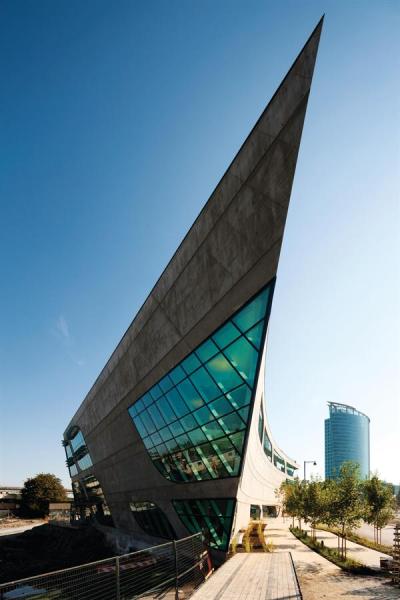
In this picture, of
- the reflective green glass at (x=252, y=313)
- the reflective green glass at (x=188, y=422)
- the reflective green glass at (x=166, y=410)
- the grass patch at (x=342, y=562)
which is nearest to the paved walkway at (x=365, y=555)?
the grass patch at (x=342, y=562)

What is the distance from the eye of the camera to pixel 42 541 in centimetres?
4706

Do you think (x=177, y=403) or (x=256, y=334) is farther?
(x=177, y=403)

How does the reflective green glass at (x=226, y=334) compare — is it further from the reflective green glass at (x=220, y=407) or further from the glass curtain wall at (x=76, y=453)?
the glass curtain wall at (x=76, y=453)

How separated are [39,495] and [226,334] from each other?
88011 millimetres

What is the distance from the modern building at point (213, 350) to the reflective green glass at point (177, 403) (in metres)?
0.06

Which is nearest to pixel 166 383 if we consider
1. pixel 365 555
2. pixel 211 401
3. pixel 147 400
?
pixel 147 400

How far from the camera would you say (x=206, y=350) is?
16453 mm

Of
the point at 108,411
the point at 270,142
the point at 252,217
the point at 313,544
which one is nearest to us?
the point at 270,142

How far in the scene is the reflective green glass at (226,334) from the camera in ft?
48.9

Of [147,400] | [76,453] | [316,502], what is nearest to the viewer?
[147,400]

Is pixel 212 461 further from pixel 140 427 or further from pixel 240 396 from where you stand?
pixel 140 427

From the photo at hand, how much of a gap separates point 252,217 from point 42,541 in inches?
2152

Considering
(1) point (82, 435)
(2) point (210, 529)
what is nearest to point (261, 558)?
(2) point (210, 529)

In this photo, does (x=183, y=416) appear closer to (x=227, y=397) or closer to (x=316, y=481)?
(x=227, y=397)
